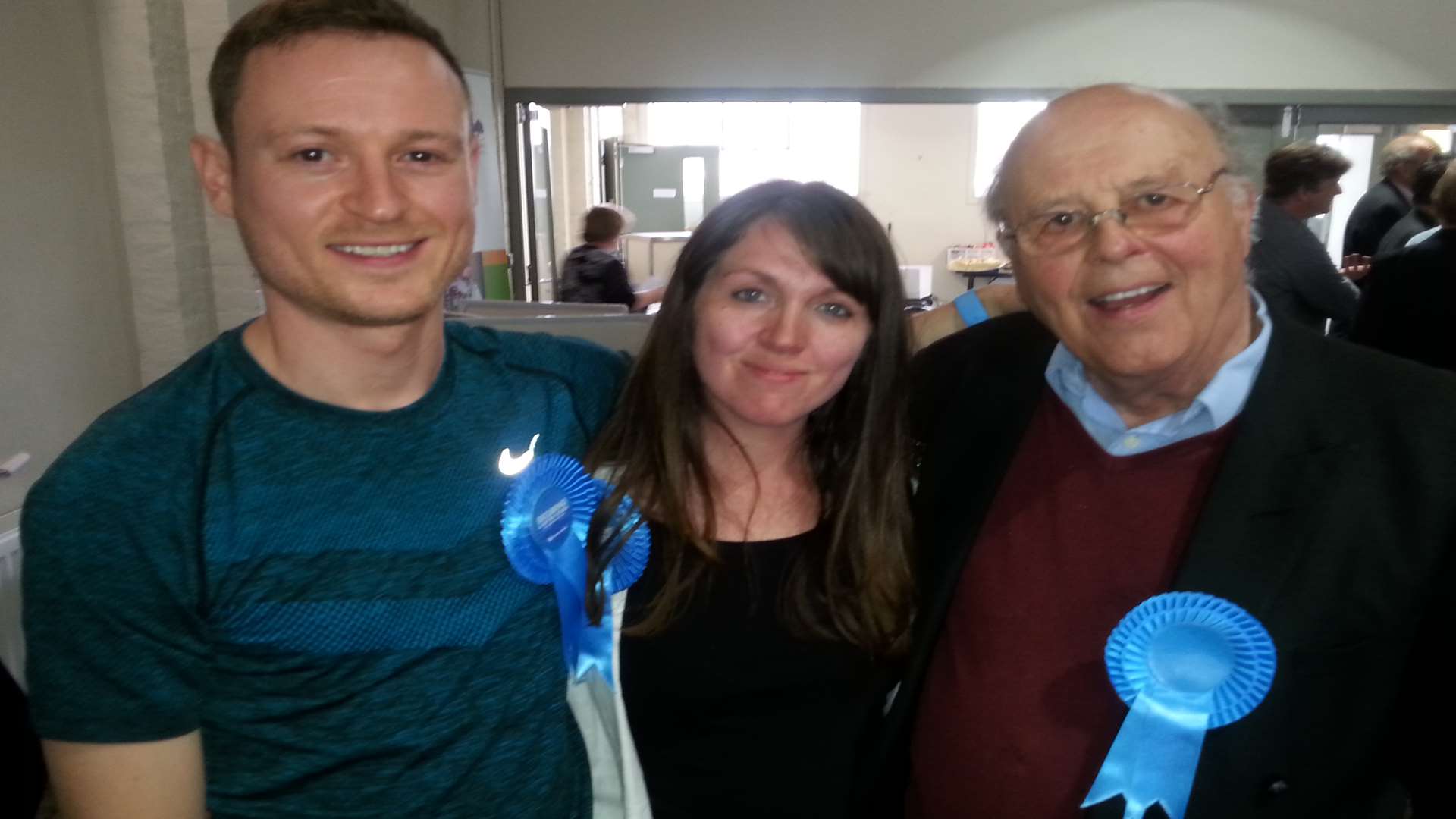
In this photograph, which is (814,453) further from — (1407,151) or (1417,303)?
(1407,151)

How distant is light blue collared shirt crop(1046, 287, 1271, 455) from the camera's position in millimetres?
1228

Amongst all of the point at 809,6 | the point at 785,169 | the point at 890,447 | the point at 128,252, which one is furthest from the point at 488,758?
the point at 785,169

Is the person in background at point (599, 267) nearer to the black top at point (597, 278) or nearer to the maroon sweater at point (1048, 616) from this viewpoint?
the black top at point (597, 278)

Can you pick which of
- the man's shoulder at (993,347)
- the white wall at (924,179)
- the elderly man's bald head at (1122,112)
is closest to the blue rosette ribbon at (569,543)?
the man's shoulder at (993,347)

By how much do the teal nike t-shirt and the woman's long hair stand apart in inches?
9.1

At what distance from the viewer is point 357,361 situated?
111 cm

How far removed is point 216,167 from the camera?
1.14 metres

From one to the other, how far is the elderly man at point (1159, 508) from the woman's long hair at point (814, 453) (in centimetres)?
10

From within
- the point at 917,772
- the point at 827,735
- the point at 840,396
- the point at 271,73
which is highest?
the point at 271,73

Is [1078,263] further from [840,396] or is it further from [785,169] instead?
[785,169]

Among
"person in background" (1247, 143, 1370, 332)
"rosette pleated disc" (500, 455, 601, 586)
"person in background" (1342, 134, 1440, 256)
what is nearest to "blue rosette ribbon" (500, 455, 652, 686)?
"rosette pleated disc" (500, 455, 601, 586)

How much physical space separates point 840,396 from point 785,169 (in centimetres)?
922

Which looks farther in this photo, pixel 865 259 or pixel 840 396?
pixel 840 396

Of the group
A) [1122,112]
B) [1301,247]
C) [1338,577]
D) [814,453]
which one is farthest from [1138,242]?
[1301,247]
